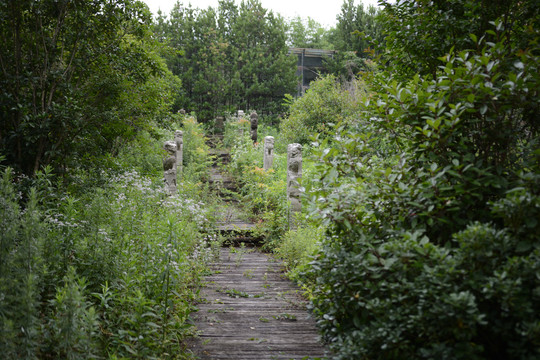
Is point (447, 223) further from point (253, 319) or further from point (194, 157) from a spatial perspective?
point (194, 157)

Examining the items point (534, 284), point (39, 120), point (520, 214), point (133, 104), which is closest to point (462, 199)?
point (520, 214)

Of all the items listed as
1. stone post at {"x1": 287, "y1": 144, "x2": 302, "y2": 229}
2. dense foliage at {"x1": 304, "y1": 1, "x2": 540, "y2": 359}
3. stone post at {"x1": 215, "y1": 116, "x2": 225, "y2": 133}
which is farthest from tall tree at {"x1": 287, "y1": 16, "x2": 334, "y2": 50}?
dense foliage at {"x1": 304, "y1": 1, "x2": 540, "y2": 359}

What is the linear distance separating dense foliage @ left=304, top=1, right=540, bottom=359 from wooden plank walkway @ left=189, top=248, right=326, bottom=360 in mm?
895

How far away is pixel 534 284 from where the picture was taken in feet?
6.19

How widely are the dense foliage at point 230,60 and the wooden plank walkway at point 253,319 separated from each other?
1659cm

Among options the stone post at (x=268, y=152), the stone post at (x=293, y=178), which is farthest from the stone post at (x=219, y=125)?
the stone post at (x=293, y=178)

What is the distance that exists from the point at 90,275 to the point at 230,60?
20883mm

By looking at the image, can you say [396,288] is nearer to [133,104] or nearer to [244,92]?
[133,104]

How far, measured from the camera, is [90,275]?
3574mm

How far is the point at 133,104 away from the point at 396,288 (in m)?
6.26

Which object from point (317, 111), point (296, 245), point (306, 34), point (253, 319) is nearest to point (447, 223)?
point (253, 319)

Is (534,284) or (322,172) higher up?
(322,172)

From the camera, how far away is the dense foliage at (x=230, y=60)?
21641mm

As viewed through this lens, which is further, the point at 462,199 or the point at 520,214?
the point at 462,199
